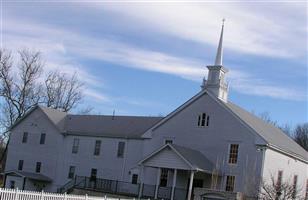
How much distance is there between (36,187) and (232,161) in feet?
68.9

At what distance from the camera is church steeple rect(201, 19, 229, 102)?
4694 centimetres

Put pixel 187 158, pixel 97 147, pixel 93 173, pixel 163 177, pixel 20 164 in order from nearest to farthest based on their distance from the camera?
pixel 187 158
pixel 163 177
pixel 93 173
pixel 97 147
pixel 20 164

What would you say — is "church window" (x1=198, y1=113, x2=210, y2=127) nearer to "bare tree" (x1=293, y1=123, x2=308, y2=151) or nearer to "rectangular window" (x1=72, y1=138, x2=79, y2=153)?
"rectangular window" (x1=72, y1=138, x2=79, y2=153)

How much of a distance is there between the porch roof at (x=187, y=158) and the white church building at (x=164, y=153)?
3.1 inches

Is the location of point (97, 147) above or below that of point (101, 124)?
below

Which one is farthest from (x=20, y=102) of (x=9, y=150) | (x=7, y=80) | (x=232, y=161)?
(x=232, y=161)

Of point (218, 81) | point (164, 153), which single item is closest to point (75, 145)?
point (164, 153)

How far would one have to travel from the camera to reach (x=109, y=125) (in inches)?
2175

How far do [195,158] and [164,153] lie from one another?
7.46ft

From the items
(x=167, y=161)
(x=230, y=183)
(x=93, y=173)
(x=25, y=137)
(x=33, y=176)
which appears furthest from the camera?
(x=25, y=137)

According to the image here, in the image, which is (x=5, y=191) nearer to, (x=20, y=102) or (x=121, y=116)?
(x=121, y=116)

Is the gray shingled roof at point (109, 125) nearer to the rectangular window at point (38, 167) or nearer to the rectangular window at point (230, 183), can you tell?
the rectangular window at point (38, 167)

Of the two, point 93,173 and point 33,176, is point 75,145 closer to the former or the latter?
point 93,173

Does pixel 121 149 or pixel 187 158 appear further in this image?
pixel 121 149
